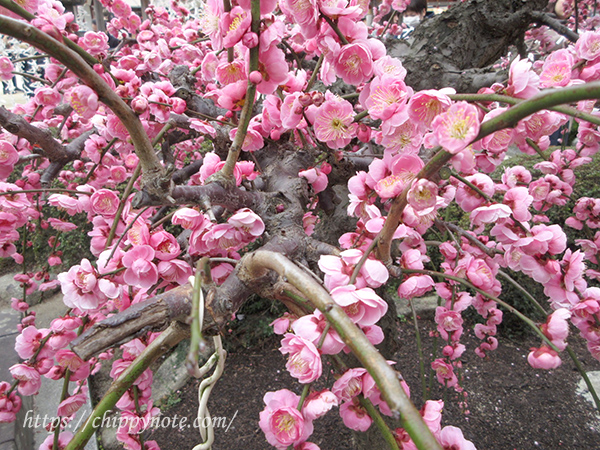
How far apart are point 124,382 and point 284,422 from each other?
29cm

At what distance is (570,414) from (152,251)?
7.82 feet

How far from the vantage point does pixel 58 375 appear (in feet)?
3.58

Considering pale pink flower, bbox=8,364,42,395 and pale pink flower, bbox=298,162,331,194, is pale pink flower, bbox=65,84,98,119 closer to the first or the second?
pale pink flower, bbox=298,162,331,194

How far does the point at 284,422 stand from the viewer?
62cm

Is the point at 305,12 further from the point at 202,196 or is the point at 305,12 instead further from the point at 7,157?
the point at 7,157

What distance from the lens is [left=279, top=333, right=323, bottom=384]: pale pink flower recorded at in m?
0.54

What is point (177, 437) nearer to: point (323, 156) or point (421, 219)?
point (323, 156)

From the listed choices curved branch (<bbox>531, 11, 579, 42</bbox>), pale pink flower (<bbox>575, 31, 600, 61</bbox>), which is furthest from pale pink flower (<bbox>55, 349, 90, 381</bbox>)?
curved branch (<bbox>531, 11, 579, 42</bbox>)

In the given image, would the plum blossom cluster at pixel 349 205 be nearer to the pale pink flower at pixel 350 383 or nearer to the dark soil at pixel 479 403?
the pale pink flower at pixel 350 383

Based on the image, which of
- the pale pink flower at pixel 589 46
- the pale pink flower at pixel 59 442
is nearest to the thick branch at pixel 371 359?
the pale pink flower at pixel 589 46

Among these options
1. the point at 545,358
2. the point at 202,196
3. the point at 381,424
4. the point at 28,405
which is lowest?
the point at 28,405

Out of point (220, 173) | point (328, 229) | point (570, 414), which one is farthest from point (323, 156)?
point (570, 414)

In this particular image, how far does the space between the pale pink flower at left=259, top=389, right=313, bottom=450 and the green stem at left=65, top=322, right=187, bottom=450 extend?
221mm

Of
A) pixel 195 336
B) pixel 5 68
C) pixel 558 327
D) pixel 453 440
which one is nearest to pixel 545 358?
pixel 558 327
